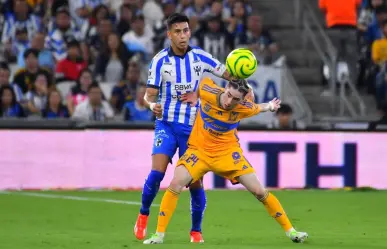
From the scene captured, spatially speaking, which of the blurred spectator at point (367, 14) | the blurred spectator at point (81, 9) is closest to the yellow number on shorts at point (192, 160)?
the blurred spectator at point (81, 9)

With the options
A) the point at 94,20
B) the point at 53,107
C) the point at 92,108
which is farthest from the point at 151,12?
the point at 53,107

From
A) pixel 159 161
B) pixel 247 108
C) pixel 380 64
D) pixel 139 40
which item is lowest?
pixel 380 64

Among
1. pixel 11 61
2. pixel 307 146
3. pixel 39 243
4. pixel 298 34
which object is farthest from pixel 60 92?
pixel 39 243

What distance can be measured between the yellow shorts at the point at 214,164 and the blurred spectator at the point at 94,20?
36.7ft

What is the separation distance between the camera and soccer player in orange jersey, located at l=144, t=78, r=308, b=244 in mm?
11023

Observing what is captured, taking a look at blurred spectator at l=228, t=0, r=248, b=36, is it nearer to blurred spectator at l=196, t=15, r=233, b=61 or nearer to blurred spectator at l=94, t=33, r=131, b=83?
blurred spectator at l=196, t=15, r=233, b=61

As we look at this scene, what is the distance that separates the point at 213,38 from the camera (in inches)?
867

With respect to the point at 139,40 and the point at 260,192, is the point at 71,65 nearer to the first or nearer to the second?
the point at 139,40

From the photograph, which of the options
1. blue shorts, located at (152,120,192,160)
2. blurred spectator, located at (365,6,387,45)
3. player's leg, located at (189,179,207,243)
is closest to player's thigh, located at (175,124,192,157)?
blue shorts, located at (152,120,192,160)

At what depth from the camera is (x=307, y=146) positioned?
1905 cm

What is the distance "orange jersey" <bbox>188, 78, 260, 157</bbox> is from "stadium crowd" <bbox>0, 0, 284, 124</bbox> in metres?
8.49

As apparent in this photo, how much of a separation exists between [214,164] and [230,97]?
2.30ft

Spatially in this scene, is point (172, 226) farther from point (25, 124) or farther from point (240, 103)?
point (25, 124)

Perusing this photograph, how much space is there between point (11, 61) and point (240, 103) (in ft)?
35.8
